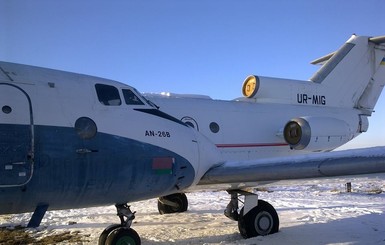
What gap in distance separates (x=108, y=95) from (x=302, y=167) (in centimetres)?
330

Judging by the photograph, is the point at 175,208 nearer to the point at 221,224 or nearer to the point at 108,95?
the point at 221,224

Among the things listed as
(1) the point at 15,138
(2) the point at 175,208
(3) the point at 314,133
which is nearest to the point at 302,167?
(3) the point at 314,133

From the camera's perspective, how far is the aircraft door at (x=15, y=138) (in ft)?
15.8

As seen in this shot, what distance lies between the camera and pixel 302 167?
614 cm

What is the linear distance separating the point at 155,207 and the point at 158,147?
640 cm

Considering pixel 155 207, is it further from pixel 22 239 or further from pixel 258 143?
pixel 22 239

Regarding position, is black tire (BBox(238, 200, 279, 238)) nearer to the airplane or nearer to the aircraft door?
the airplane

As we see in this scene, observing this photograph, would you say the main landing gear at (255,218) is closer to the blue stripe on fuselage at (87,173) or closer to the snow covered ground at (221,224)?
the snow covered ground at (221,224)

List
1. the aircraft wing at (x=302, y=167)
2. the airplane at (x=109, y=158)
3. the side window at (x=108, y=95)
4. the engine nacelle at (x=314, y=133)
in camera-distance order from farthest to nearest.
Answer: the engine nacelle at (x=314, y=133) → the side window at (x=108, y=95) → the aircraft wing at (x=302, y=167) → the airplane at (x=109, y=158)

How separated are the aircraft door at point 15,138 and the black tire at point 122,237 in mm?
1661

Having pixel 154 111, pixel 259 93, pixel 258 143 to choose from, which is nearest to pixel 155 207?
pixel 258 143

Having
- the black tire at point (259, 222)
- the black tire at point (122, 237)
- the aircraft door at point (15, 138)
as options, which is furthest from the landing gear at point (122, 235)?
the black tire at point (259, 222)

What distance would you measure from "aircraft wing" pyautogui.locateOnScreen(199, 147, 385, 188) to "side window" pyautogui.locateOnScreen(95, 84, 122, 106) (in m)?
2.05

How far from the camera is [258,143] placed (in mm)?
10391
